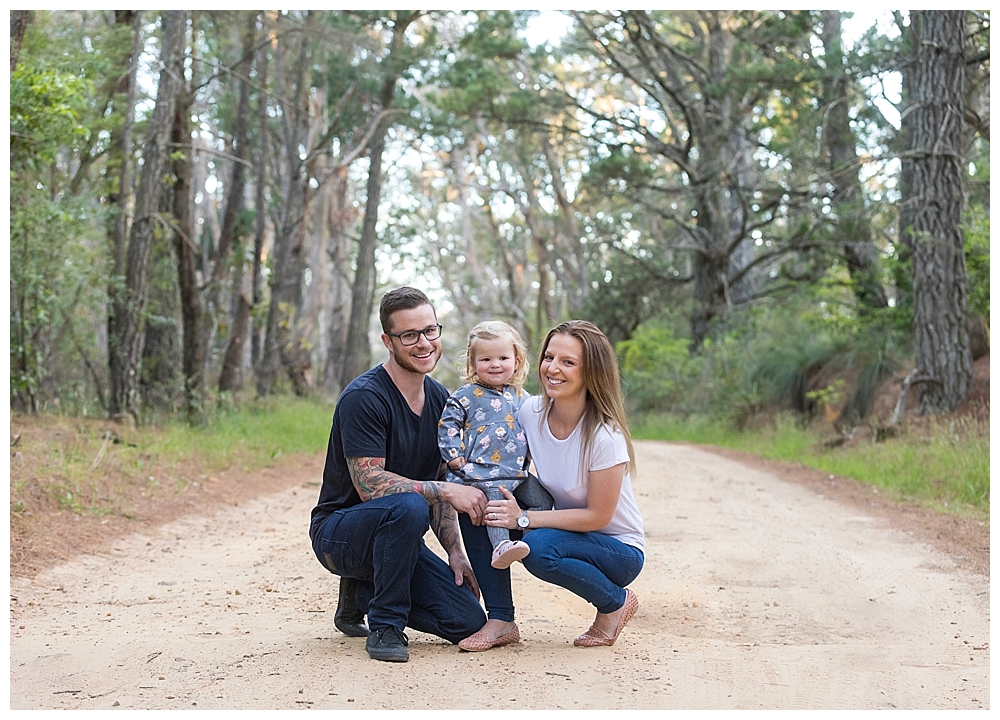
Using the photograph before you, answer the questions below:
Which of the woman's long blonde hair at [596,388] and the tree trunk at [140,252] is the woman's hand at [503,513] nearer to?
the woman's long blonde hair at [596,388]

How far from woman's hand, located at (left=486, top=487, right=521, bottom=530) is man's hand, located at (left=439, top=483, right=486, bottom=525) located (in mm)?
40

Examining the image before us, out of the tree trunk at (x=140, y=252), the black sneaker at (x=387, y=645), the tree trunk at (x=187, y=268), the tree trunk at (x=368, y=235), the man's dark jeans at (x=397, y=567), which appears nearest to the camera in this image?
the black sneaker at (x=387, y=645)

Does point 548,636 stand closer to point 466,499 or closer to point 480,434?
point 466,499

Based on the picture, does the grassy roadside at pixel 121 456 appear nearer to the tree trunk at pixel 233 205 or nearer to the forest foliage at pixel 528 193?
the forest foliage at pixel 528 193

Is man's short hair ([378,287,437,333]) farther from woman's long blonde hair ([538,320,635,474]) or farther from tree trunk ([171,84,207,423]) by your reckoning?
tree trunk ([171,84,207,423])

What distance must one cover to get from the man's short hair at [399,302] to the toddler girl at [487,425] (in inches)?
11.2

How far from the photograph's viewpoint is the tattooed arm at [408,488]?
418 cm

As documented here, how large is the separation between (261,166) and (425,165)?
62.7 ft

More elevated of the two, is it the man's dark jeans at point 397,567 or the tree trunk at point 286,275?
the tree trunk at point 286,275

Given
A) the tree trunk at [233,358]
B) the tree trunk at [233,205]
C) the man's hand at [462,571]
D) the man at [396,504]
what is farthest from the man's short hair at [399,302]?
the tree trunk at [233,358]

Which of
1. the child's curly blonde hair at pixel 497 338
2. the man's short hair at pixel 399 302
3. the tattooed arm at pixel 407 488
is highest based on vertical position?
the man's short hair at pixel 399 302

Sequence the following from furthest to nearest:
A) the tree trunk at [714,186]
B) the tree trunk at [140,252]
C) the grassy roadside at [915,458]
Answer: the tree trunk at [714,186], the tree trunk at [140,252], the grassy roadside at [915,458]

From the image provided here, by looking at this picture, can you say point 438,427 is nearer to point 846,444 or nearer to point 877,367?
point 846,444

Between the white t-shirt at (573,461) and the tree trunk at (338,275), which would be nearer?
the white t-shirt at (573,461)
